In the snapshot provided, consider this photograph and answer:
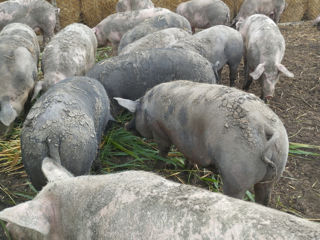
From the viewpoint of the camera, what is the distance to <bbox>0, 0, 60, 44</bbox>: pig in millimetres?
7598

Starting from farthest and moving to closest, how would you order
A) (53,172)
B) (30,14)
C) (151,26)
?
(30,14)
(151,26)
(53,172)

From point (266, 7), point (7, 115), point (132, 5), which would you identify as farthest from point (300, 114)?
point (132, 5)

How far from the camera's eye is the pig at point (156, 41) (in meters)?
5.49

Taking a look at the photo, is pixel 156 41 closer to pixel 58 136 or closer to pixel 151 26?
pixel 151 26

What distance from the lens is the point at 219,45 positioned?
5.65 m

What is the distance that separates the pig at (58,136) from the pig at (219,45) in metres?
2.49

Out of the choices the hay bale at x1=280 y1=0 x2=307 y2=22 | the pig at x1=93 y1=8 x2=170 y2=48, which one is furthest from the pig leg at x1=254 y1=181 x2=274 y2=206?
the hay bale at x1=280 y1=0 x2=307 y2=22

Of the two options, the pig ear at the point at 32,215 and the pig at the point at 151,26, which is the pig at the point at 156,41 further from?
the pig ear at the point at 32,215

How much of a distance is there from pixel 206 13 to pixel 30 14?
12.8 feet

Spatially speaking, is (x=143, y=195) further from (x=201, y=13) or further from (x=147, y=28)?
(x=201, y=13)

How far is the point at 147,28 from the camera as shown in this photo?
643cm

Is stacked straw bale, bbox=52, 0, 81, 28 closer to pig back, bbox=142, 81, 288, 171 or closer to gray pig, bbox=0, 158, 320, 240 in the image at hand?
pig back, bbox=142, 81, 288, 171

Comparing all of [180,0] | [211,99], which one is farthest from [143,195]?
[180,0]

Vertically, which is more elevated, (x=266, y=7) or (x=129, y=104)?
(x=129, y=104)
